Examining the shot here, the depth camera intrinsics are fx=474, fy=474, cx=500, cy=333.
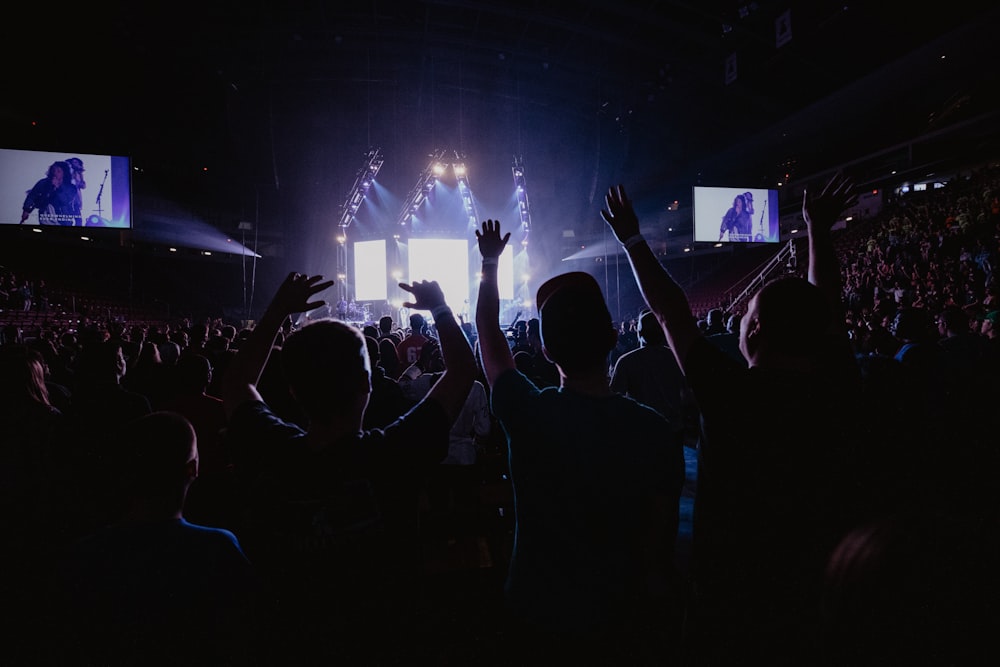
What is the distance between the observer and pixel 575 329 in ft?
4.23

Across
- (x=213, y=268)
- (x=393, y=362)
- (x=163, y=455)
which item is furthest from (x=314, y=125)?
(x=163, y=455)

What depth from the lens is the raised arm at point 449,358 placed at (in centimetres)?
141

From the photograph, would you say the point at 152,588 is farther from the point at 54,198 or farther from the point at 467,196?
the point at 467,196

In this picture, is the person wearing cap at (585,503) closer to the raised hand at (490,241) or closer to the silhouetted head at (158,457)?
the raised hand at (490,241)

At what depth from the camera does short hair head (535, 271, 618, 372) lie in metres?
1.29

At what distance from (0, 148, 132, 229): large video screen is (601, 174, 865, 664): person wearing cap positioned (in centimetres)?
1425

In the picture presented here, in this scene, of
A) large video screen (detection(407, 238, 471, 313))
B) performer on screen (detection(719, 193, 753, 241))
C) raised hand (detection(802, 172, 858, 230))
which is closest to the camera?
raised hand (detection(802, 172, 858, 230))

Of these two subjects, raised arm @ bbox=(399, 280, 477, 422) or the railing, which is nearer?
raised arm @ bbox=(399, 280, 477, 422)

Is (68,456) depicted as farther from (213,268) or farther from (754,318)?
(213,268)

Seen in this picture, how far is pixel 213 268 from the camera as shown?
2722cm

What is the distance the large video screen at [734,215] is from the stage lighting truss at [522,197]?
322 inches

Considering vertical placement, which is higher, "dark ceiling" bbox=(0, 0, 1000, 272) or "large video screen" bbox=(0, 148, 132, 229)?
"dark ceiling" bbox=(0, 0, 1000, 272)

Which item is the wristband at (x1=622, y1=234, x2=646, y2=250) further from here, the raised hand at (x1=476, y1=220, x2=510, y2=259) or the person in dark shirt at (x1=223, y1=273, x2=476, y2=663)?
the person in dark shirt at (x1=223, y1=273, x2=476, y2=663)

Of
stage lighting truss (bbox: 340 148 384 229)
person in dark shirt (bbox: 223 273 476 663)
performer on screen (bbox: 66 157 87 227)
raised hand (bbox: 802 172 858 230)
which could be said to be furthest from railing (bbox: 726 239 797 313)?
performer on screen (bbox: 66 157 87 227)
